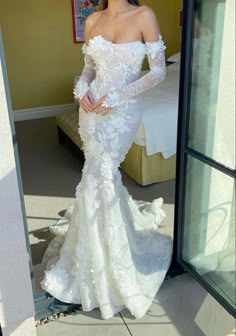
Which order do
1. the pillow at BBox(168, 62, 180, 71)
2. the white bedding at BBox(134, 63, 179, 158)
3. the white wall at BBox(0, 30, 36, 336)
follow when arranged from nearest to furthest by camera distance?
the white wall at BBox(0, 30, 36, 336) < the white bedding at BBox(134, 63, 179, 158) < the pillow at BBox(168, 62, 180, 71)

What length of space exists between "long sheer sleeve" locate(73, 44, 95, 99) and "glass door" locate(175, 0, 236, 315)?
43cm

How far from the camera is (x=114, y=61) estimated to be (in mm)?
1670

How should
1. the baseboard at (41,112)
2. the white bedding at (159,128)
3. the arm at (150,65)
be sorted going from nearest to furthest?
the arm at (150,65) → the white bedding at (159,128) → the baseboard at (41,112)

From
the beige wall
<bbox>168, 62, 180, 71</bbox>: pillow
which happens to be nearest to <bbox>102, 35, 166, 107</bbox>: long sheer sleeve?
<bbox>168, 62, 180, 71</bbox>: pillow

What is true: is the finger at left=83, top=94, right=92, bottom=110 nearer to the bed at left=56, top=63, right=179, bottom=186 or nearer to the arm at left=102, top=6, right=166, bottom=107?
the arm at left=102, top=6, right=166, bottom=107

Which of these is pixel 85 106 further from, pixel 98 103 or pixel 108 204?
pixel 108 204

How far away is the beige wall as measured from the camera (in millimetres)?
4402

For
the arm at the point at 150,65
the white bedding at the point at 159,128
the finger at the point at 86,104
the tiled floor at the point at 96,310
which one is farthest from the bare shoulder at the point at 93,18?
the tiled floor at the point at 96,310

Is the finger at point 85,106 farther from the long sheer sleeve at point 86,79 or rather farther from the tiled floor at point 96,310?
the tiled floor at point 96,310

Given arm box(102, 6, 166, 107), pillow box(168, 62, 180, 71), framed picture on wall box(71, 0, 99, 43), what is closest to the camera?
arm box(102, 6, 166, 107)

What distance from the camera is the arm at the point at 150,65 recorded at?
163cm

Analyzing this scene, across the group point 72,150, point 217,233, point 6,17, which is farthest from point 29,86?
point 217,233

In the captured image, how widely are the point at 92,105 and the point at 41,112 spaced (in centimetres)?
327

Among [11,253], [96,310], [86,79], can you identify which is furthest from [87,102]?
[96,310]
